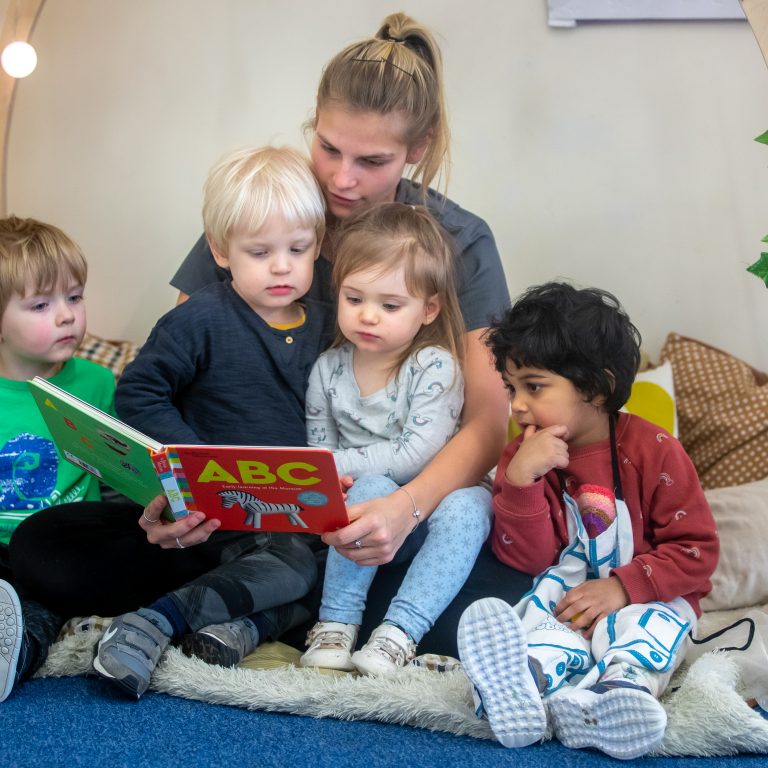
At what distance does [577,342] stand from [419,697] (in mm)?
570

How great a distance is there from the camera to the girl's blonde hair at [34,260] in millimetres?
1729

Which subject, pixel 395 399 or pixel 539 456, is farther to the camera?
pixel 395 399


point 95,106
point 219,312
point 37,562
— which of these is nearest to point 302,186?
point 219,312

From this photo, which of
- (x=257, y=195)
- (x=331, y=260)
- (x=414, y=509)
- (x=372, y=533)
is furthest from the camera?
(x=331, y=260)

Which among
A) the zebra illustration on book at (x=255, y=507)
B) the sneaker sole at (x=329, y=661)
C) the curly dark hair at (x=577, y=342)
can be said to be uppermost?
the curly dark hair at (x=577, y=342)

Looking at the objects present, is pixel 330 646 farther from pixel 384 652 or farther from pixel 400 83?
pixel 400 83

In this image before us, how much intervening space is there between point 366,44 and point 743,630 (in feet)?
3.94

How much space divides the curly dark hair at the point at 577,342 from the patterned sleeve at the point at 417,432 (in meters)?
0.14

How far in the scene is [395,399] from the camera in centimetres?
170

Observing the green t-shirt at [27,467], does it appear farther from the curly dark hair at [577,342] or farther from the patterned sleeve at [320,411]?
the curly dark hair at [577,342]

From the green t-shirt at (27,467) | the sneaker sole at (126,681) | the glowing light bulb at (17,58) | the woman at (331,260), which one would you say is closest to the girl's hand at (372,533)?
the woman at (331,260)

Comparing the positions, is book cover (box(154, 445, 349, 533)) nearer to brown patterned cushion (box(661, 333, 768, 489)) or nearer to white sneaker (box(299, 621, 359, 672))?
white sneaker (box(299, 621, 359, 672))

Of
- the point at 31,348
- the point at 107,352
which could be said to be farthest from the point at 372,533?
the point at 107,352

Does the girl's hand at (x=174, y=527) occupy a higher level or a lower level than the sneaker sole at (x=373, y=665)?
higher
